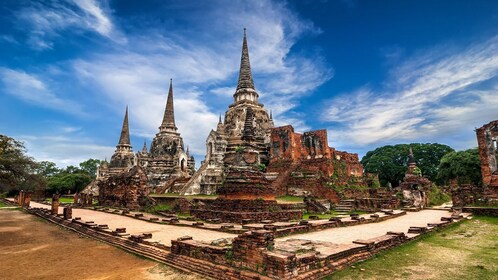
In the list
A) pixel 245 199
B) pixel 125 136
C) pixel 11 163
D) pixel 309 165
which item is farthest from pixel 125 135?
pixel 245 199

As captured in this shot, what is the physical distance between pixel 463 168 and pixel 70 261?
4669cm

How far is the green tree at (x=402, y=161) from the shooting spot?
57.0 meters

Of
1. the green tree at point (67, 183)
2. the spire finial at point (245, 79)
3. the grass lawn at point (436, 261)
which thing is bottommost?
the grass lawn at point (436, 261)

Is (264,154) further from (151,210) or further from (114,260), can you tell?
(114,260)

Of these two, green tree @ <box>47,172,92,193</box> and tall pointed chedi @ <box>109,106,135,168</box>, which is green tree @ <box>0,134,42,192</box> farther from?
green tree @ <box>47,172,92,193</box>

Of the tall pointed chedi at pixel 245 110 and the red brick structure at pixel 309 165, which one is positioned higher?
the tall pointed chedi at pixel 245 110

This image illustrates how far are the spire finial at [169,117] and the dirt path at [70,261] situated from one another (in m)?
35.2

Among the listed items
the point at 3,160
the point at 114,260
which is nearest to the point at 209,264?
the point at 114,260

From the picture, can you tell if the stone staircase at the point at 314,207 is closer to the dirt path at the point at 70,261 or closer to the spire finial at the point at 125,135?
the dirt path at the point at 70,261

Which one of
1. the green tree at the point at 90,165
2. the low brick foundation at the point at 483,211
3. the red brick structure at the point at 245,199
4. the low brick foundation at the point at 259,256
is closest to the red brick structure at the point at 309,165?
the low brick foundation at the point at 483,211

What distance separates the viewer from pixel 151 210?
19719 mm

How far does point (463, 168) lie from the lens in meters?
40.5

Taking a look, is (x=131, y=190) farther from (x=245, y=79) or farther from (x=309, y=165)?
(x=245, y=79)

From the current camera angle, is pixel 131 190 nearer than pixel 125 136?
Yes
